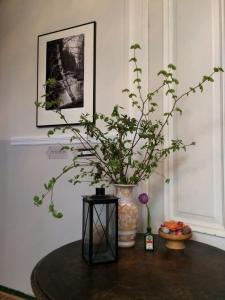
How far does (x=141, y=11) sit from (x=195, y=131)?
2.65 feet

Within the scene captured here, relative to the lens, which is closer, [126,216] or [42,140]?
[126,216]

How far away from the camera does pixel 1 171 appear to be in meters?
2.14

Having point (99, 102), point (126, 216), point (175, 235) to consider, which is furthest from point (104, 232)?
point (99, 102)

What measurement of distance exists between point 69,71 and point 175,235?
4.29 ft

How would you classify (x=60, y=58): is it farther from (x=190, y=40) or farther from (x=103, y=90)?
(x=190, y=40)

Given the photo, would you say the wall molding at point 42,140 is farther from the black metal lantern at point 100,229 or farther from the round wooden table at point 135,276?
the round wooden table at point 135,276

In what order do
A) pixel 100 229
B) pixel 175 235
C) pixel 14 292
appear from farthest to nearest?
pixel 14 292 → pixel 175 235 → pixel 100 229

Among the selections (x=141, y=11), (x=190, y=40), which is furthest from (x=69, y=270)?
(x=141, y=11)

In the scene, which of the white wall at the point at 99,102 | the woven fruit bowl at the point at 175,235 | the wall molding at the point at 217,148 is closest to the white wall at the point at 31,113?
the white wall at the point at 99,102

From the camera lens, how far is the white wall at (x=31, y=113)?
5.49ft

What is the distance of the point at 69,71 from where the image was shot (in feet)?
5.95

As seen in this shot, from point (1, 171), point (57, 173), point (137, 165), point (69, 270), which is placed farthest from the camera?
point (1, 171)

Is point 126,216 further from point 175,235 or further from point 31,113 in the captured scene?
point 31,113

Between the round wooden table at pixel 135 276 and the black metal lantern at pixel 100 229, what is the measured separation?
0.04 metres
